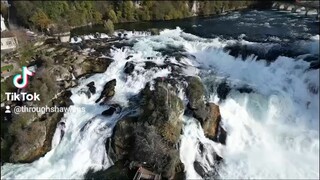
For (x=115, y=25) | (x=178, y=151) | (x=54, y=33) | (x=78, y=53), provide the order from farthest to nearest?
(x=115, y=25), (x=54, y=33), (x=78, y=53), (x=178, y=151)

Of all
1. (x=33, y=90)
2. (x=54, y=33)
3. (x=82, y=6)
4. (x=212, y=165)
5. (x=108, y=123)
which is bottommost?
(x=212, y=165)

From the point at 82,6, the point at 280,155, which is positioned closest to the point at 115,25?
the point at 82,6

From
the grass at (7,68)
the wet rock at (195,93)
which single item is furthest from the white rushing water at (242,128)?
the grass at (7,68)

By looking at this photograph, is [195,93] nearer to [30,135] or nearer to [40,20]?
[30,135]

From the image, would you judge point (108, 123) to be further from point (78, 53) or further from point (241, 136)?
point (78, 53)

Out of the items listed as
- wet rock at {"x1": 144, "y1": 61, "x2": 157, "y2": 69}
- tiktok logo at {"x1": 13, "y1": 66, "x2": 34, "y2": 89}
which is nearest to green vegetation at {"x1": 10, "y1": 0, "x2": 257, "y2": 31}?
tiktok logo at {"x1": 13, "y1": 66, "x2": 34, "y2": 89}

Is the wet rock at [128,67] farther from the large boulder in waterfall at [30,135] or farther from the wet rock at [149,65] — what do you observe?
the large boulder in waterfall at [30,135]

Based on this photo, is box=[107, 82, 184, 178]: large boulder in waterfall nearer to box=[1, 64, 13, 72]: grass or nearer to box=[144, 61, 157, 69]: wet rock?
box=[144, 61, 157, 69]: wet rock
